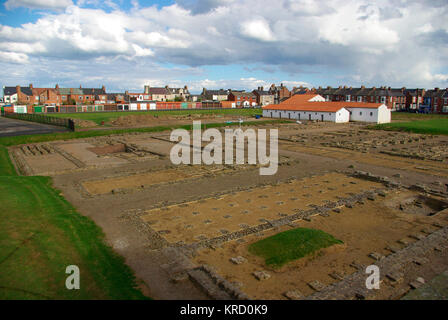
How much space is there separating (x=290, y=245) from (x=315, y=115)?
64800 millimetres

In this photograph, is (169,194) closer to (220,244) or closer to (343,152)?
(220,244)

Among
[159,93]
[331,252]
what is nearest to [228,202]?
[331,252]

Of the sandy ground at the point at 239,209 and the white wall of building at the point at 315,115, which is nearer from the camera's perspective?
the sandy ground at the point at 239,209

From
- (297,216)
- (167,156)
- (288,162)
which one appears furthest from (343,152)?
(297,216)

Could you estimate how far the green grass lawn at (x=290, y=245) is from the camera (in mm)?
11977

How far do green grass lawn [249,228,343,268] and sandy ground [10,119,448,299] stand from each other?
1.10 feet

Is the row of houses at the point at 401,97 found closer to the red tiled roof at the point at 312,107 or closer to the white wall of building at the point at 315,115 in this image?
the red tiled roof at the point at 312,107

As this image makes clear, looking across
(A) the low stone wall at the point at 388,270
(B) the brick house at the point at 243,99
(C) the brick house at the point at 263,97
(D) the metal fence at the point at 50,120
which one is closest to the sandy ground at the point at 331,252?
(A) the low stone wall at the point at 388,270

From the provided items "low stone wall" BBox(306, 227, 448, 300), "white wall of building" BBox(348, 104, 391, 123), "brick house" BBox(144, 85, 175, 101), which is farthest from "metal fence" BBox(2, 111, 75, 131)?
"brick house" BBox(144, 85, 175, 101)

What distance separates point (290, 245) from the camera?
1260 centimetres

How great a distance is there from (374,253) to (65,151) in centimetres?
3384

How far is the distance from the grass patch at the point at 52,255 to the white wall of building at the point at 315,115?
62982 mm

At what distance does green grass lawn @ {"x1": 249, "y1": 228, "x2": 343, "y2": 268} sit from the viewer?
39.3 feet

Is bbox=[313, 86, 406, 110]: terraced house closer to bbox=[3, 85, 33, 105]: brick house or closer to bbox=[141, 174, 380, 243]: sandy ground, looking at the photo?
bbox=[141, 174, 380, 243]: sandy ground
